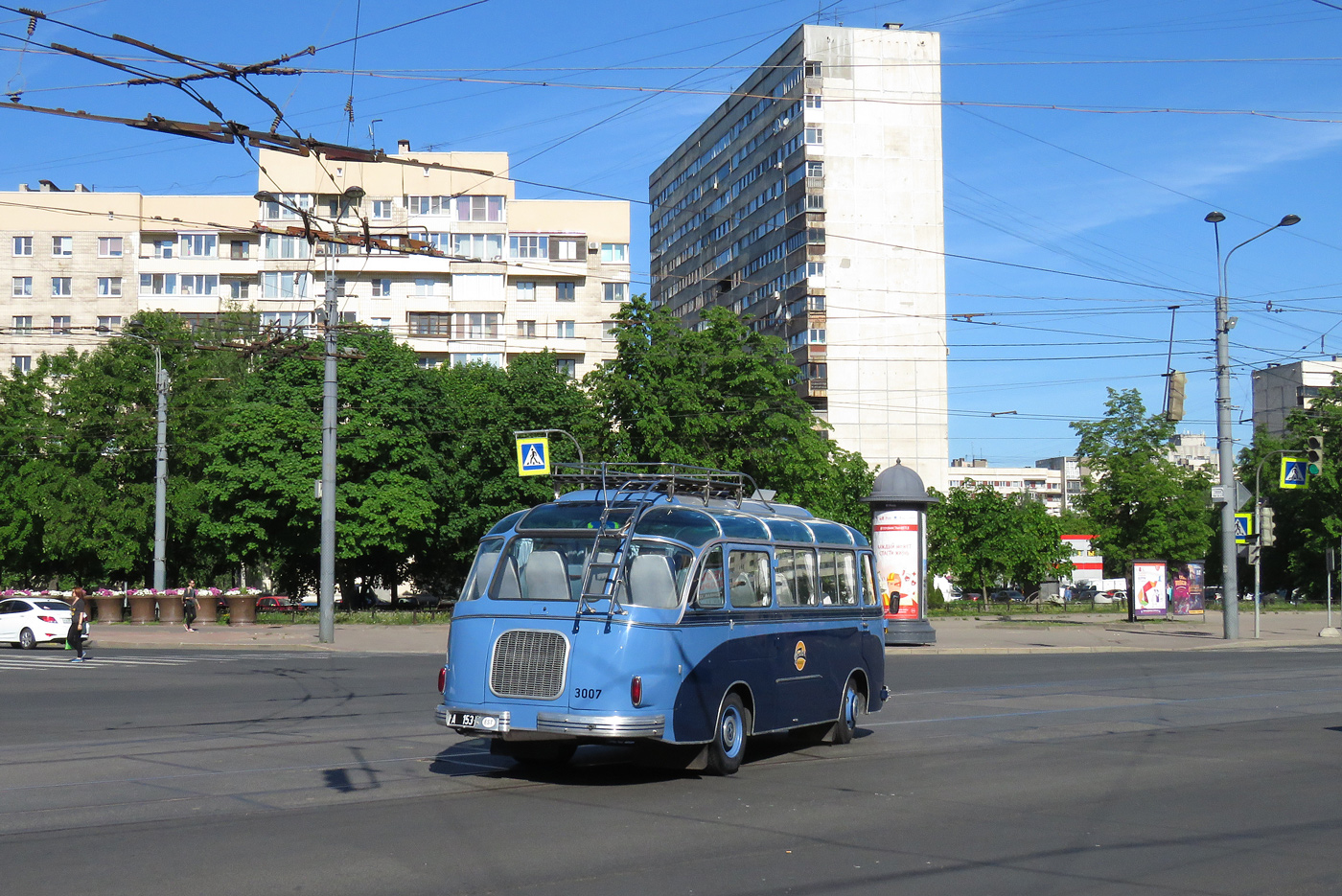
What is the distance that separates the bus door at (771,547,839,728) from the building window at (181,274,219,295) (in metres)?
72.8

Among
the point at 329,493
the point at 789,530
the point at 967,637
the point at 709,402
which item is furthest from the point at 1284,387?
the point at 789,530

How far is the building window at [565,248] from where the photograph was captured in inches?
3140

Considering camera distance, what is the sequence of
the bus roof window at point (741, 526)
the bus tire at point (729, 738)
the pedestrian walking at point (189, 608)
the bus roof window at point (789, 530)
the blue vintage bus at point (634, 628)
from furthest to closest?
the pedestrian walking at point (189, 608) → the bus roof window at point (789, 530) → the bus roof window at point (741, 526) → the bus tire at point (729, 738) → the blue vintage bus at point (634, 628)

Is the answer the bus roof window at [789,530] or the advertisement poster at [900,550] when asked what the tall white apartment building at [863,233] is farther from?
the bus roof window at [789,530]

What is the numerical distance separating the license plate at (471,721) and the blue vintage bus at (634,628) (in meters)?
0.01

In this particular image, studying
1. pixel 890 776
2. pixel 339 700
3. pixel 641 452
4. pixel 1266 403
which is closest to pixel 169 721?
pixel 339 700

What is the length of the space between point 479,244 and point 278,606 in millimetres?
29186

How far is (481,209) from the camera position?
78.5 metres

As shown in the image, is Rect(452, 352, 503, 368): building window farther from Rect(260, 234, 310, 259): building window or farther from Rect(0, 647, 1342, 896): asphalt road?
Rect(0, 647, 1342, 896): asphalt road

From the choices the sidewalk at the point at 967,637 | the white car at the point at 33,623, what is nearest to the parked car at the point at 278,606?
the sidewalk at the point at 967,637

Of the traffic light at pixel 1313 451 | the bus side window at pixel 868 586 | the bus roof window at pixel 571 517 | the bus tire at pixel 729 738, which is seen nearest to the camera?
the bus tire at pixel 729 738

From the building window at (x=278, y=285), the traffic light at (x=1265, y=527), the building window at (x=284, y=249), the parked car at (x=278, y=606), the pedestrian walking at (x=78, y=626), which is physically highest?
the building window at (x=284, y=249)

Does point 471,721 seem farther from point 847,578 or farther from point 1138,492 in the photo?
point 1138,492

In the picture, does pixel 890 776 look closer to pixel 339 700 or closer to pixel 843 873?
pixel 843 873
